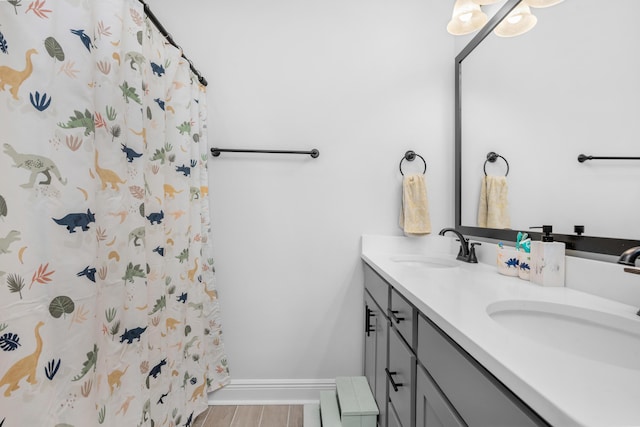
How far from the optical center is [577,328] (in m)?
0.74

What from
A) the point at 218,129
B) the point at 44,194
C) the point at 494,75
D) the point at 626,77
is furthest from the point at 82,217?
the point at 494,75

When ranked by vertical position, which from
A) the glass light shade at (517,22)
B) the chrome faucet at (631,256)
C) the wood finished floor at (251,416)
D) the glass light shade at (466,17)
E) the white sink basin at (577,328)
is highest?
the glass light shade at (466,17)

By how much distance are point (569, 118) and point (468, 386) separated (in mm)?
931

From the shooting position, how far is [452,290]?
2.93 feet

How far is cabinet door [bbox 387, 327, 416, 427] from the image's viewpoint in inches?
35.1

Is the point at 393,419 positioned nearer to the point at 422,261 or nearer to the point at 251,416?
the point at 422,261

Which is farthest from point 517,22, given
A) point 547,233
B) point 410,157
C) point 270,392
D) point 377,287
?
point 270,392

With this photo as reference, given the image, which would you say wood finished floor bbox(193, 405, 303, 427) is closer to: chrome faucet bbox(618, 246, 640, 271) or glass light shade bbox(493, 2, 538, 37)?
chrome faucet bbox(618, 246, 640, 271)

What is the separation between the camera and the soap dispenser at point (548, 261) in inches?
38.0

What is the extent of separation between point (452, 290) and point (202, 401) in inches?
54.7

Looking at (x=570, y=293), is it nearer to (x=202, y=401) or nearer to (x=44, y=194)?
(x=44, y=194)

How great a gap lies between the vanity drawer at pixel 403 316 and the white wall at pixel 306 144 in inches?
25.7

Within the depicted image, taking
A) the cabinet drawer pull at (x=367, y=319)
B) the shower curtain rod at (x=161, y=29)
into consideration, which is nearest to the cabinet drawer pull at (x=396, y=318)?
the cabinet drawer pull at (x=367, y=319)

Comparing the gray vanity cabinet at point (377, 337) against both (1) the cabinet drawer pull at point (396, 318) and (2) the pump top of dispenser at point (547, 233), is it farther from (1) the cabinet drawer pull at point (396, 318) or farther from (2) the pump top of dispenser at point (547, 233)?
(2) the pump top of dispenser at point (547, 233)
